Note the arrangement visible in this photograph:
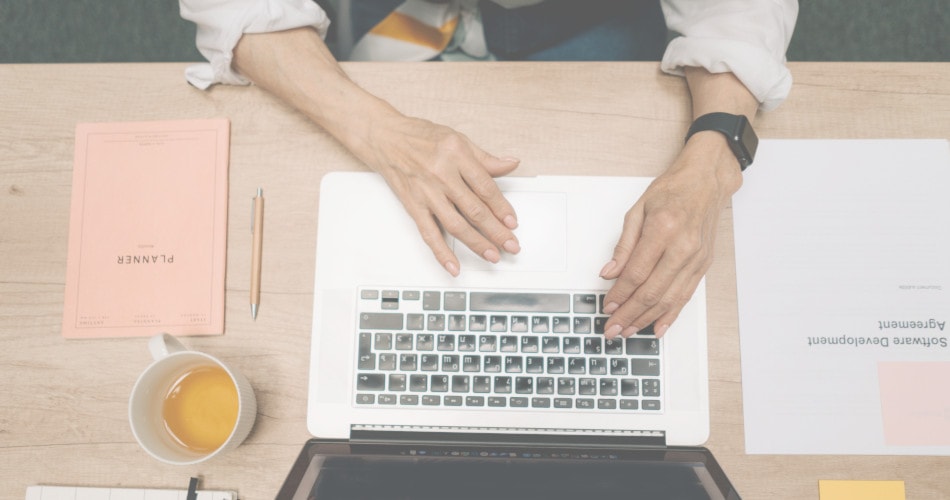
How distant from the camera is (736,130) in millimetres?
→ 643

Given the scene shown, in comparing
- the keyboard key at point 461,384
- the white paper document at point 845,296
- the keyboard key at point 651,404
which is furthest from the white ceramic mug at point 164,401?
the white paper document at point 845,296

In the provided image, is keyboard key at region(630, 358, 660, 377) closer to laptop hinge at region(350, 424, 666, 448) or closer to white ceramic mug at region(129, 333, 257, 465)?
laptop hinge at region(350, 424, 666, 448)

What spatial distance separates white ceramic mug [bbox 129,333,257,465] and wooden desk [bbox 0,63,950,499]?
49mm

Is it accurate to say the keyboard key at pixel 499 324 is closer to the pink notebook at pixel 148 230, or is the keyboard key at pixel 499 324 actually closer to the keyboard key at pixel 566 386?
the keyboard key at pixel 566 386

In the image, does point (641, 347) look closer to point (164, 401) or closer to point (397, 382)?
point (397, 382)

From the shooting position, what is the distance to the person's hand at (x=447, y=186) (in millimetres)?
651

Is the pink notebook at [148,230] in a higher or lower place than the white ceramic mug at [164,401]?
higher

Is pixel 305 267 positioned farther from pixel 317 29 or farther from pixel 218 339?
pixel 317 29

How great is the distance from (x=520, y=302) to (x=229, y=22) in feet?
1.56

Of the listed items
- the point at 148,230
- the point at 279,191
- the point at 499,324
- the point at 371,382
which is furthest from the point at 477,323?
the point at 148,230

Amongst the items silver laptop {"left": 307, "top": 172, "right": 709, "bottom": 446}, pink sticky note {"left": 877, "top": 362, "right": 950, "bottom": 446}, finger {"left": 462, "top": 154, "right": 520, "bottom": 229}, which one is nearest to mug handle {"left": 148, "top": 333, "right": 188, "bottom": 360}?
silver laptop {"left": 307, "top": 172, "right": 709, "bottom": 446}

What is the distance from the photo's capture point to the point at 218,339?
2.22 feet

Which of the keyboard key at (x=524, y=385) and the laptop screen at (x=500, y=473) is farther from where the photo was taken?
the keyboard key at (x=524, y=385)

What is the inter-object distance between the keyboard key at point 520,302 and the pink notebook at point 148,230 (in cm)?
30
